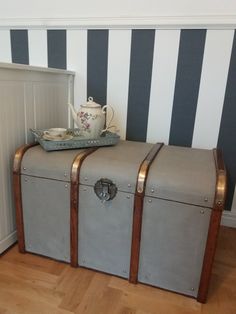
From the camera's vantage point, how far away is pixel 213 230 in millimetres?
903

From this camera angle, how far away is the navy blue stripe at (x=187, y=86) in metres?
1.37

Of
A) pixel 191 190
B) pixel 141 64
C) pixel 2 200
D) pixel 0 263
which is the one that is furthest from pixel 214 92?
pixel 0 263

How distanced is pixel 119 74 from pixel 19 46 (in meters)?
0.68

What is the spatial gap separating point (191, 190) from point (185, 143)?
0.65 m

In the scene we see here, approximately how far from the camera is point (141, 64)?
1465 millimetres

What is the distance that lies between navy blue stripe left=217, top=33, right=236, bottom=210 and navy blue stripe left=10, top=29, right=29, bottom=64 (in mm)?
1218

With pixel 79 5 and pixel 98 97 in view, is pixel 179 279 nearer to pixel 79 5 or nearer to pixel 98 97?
pixel 98 97

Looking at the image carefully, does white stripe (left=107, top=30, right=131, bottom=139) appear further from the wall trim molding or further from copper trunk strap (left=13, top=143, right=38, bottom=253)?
copper trunk strap (left=13, top=143, right=38, bottom=253)

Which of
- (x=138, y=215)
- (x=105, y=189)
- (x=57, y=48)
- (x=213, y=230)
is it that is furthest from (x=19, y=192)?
(x=57, y=48)

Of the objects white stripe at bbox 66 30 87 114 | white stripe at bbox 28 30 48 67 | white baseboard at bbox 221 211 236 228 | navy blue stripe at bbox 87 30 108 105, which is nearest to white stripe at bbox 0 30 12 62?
white stripe at bbox 28 30 48 67

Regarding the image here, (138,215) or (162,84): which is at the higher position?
(162,84)

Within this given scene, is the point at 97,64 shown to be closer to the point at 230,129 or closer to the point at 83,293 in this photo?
the point at 230,129

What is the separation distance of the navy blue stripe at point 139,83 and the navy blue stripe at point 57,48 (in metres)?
0.43

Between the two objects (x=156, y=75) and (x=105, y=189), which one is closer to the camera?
(x=105, y=189)
